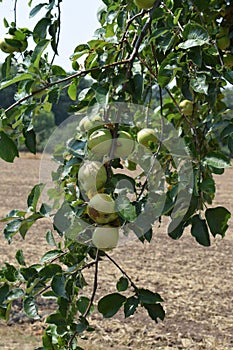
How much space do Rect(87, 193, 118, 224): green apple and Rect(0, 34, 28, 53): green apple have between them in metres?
0.36

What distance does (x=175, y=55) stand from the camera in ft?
2.65

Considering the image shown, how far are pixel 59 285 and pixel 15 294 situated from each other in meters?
0.11

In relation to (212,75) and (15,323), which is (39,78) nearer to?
(212,75)

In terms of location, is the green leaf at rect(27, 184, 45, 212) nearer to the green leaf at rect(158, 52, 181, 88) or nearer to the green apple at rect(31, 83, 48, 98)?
the green apple at rect(31, 83, 48, 98)

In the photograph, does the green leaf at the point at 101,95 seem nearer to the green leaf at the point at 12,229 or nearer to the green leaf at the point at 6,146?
the green leaf at the point at 6,146

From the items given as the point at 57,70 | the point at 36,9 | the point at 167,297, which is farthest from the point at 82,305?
the point at 167,297

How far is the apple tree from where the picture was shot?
2.57 ft

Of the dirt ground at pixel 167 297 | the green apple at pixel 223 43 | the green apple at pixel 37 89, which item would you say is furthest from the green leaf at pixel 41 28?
the dirt ground at pixel 167 297

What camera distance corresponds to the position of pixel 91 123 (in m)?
0.86

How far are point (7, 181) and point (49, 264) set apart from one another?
387 inches

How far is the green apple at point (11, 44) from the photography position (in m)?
1.00

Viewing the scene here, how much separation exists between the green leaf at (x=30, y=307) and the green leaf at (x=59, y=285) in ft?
0.18

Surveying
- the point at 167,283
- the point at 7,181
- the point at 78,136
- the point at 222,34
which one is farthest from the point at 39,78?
the point at 7,181

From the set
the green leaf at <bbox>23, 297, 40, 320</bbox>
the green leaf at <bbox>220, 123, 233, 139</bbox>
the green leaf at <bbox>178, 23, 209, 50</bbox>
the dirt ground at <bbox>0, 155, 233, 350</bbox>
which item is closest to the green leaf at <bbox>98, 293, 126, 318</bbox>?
the green leaf at <bbox>23, 297, 40, 320</bbox>
